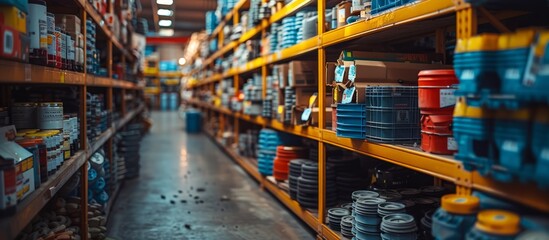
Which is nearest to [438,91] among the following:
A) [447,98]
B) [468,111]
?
[447,98]

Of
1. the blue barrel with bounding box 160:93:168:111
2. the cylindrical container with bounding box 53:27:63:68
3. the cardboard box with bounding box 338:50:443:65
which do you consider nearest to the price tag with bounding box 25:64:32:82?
the cylindrical container with bounding box 53:27:63:68

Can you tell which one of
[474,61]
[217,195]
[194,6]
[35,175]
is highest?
[194,6]

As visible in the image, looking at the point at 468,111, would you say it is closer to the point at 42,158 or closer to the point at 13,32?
the point at 13,32

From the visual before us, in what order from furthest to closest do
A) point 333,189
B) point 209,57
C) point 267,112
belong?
point 209,57 < point 267,112 < point 333,189

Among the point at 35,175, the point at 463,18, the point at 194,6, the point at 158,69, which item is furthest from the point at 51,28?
the point at 158,69

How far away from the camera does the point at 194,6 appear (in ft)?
50.9

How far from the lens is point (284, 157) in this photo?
523 centimetres

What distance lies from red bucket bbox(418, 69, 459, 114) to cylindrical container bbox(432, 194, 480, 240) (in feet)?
1.98

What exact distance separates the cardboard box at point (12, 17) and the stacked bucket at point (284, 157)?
353 cm

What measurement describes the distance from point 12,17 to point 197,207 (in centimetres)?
356

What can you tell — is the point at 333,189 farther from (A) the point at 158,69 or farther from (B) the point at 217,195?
(A) the point at 158,69

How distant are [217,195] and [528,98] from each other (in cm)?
459

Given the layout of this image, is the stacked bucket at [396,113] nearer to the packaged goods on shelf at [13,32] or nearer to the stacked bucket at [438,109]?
the stacked bucket at [438,109]

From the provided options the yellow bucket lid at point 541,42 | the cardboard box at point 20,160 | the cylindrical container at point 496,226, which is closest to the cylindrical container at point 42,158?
the cardboard box at point 20,160
